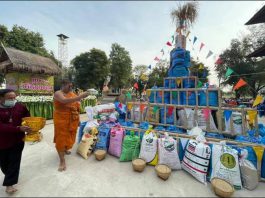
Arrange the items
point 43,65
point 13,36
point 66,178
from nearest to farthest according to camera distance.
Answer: point 66,178
point 43,65
point 13,36

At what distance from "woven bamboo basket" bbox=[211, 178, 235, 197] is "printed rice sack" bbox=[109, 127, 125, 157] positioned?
150 cm

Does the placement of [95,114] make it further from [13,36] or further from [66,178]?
[13,36]

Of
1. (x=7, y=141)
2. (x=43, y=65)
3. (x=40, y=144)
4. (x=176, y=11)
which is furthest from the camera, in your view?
(x=43, y=65)

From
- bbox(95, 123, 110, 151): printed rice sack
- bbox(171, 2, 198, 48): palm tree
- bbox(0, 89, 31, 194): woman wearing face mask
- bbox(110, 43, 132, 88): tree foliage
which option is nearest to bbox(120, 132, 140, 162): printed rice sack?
bbox(95, 123, 110, 151): printed rice sack

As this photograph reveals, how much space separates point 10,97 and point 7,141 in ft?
1.71

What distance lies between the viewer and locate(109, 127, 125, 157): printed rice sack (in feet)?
9.04

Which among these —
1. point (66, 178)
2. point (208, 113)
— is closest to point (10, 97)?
point (66, 178)

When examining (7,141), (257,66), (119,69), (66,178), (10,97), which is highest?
(119,69)

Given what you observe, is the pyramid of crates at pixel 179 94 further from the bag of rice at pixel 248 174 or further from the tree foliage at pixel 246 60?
the tree foliage at pixel 246 60

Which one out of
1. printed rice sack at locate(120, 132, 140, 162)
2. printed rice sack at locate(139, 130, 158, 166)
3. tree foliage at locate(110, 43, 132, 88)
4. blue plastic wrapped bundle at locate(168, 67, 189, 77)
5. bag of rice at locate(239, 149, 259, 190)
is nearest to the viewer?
bag of rice at locate(239, 149, 259, 190)

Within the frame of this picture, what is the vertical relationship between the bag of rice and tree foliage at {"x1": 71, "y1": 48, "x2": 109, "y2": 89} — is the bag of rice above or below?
below

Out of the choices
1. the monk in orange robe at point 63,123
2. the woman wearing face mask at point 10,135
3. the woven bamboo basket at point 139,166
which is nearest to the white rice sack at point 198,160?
the woven bamboo basket at point 139,166

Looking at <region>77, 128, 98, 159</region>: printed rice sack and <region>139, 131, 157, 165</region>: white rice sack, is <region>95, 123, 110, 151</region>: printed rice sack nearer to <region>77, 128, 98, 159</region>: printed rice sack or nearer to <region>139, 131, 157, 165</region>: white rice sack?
<region>77, 128, 98, 159</region>: printed rice sack

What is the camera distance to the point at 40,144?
140 inches
